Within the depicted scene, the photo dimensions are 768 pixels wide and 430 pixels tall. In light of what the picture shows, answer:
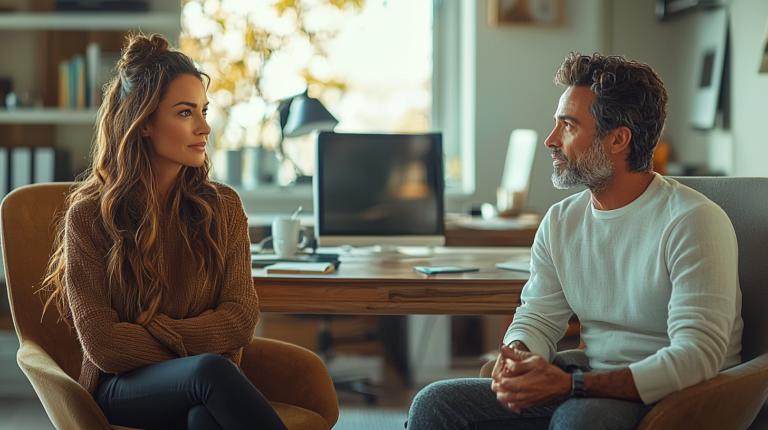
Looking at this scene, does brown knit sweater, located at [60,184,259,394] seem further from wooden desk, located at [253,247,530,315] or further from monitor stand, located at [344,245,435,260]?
monitor stand, located at [344,245,435,260]

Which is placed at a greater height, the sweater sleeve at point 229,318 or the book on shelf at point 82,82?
the book on shelf at point 82,82

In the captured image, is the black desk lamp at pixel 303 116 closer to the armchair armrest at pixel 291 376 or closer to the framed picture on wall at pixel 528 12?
the armchair armrest at pixel 291 376

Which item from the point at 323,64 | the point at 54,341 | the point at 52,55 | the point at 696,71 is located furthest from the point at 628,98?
the point at 52,55

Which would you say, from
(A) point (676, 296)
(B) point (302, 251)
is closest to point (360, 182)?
(B) point (302, 251)

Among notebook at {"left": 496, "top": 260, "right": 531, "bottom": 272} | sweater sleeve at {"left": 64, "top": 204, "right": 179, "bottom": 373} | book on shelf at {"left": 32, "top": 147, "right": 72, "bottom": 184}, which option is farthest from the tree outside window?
sweater sleeve at {"left": 64, "top": 204, "right": 179, "bottom": 373}

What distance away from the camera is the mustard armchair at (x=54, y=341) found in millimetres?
1497

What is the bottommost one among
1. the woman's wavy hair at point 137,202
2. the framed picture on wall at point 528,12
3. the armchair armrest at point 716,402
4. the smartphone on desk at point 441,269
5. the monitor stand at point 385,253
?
the armchair armrest at point 716,402

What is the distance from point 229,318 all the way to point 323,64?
271 centimetres

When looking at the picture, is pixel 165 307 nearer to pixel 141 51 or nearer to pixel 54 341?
pixel 54 341

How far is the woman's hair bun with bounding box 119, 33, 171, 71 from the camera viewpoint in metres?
1.48

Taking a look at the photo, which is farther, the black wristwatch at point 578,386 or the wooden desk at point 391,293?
the wooden desk at point 391,293

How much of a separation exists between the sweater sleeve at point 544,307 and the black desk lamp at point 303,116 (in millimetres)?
1291

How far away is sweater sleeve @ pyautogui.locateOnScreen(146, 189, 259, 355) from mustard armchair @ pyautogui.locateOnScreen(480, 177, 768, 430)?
546 mm

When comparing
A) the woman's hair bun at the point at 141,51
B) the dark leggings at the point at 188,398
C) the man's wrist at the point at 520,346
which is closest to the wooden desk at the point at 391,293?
the man's wrist at the point at 520,346
